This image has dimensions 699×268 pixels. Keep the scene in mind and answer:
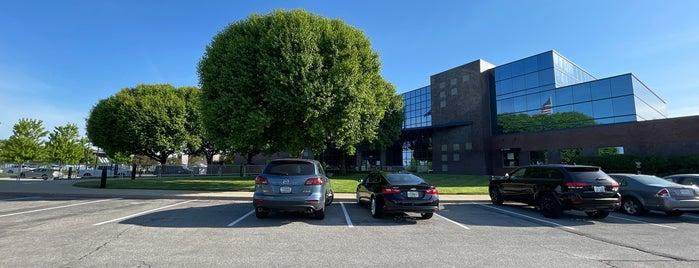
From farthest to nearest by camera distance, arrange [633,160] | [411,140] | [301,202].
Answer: [411,140], [633,160], [301,202]

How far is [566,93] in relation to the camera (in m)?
32.6

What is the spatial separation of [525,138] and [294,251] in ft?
114

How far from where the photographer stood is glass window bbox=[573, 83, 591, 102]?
103ft

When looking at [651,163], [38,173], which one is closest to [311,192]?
[651,163]

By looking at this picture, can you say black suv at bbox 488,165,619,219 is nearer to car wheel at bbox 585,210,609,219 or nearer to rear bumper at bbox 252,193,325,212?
car wheel at bbox 585,210,609,219

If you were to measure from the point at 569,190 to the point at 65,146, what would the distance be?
5442 centimetres

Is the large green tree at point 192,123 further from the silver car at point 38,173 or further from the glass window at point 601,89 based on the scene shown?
the glass window at point 601,89

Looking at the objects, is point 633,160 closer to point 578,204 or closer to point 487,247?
point 578,204

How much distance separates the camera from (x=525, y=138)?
34.4m

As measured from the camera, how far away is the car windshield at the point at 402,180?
915 cm

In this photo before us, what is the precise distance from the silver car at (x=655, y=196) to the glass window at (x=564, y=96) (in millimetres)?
24326

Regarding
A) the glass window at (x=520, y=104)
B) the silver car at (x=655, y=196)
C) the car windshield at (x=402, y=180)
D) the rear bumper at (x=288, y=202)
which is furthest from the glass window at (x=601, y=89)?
the rear bumper at (x=288, y=202)

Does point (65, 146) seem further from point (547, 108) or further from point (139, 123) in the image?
point (547, 108)

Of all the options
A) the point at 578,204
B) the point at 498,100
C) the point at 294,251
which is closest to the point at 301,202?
the point at 294,251
